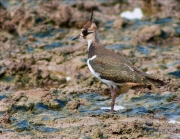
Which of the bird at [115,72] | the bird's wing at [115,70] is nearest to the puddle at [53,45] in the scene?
the bird at [115,72]

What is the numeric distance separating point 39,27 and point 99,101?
5.92m

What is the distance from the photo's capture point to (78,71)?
13.1 meters

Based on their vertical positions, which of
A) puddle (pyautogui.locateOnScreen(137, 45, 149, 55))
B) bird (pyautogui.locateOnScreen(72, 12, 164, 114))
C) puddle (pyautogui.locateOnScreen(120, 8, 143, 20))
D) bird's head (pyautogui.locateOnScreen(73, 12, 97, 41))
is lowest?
puddle (pyautogui.locateOnScreen(137, 45, 149, 55))

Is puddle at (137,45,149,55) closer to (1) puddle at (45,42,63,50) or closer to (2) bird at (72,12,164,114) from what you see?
(1) puddle at (45,42,63,50)

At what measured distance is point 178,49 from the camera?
14.9m

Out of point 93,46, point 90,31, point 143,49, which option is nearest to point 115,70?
point 93,46

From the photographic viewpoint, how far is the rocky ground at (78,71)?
899cm

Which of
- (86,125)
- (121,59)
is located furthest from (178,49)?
(86,125)

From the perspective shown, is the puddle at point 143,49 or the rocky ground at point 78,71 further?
the puddle at point 143,49

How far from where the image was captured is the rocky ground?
8992 millimetres

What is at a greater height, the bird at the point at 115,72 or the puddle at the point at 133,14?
the bird at the point at 115,72

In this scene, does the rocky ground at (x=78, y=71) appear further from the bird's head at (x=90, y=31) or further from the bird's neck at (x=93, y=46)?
the bird's head at (x=90, y=31)

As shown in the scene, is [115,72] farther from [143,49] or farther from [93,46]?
[143,49]

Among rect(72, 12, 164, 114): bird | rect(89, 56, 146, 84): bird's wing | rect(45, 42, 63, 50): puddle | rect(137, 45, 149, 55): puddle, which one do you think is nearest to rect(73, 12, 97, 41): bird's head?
rect(72, 12, 164, 114): bird
